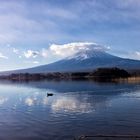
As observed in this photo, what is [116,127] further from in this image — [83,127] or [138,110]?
[138,110]

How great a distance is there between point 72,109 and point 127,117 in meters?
7.50

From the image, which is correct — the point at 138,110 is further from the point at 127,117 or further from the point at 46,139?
the point at 46,139

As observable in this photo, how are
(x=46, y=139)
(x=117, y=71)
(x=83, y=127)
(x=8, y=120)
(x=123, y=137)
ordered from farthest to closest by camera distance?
(x=117, y=71) < (x=8, y=120) < (x=83, y=127) < (x=46, y=139) < (x=123, y=137)

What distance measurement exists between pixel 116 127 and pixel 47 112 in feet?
32.9

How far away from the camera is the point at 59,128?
24688 millimetres

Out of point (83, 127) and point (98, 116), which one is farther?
point (98, 116)

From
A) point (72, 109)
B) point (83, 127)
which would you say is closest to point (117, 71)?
point (72, 109)

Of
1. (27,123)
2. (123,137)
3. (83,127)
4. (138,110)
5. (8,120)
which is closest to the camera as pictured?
(123,137)

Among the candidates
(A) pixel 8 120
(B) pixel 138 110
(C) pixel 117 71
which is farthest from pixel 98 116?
(C) pixel 117 71

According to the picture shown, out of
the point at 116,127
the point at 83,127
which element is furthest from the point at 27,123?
the point at 116,127

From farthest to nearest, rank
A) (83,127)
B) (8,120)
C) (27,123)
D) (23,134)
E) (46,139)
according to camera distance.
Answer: (8,120) < (27,123) < (83,127) < (23,134) < (46,139)

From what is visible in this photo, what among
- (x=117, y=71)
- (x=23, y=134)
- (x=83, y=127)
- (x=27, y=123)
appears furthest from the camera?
(x=117, y=71)

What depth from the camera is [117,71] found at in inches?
6378

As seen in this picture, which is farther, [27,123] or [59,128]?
[27,123]
